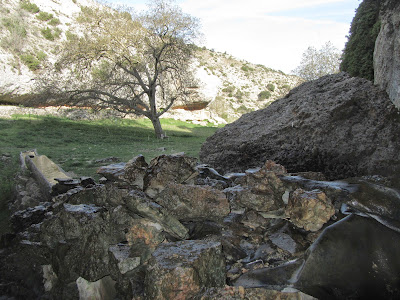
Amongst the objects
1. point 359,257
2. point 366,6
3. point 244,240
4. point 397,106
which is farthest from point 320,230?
point 366,6

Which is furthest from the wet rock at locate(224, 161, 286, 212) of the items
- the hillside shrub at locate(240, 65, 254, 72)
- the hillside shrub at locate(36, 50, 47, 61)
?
the hillside shrub at locate(240, 65, 254, 72)

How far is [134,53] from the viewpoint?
21391mm

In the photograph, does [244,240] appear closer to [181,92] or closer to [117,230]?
[117,230]

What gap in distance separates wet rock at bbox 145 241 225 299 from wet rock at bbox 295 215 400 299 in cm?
79

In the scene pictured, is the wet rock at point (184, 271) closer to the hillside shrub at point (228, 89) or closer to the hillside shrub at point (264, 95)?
the hillside shrub at point (228, 89)

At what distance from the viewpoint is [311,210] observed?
11.9ft

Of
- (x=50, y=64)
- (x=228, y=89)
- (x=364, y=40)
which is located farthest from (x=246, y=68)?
(x=364, y=40)

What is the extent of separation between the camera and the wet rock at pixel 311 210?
360 cm

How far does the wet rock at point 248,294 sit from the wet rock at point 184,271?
0.12m

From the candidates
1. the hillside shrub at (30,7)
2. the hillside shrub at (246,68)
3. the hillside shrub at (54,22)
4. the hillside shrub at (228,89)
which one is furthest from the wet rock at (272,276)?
the hillside shrub at (246,68)

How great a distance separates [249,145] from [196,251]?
330 cm

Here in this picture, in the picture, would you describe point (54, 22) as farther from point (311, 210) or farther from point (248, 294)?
point (248, 294)

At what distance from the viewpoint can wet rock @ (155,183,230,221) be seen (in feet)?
13.3

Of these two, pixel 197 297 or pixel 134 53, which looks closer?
pixel 197 297
